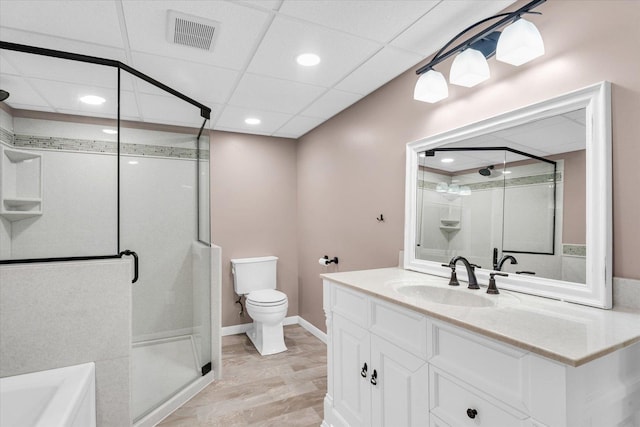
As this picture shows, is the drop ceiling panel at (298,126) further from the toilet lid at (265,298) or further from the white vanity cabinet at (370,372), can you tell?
the white vanity cabinet at (370,372)

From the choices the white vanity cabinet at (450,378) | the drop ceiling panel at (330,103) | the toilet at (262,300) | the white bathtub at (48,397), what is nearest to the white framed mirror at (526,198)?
the white vanity cabinet at (450,378)

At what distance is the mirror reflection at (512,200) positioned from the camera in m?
1.37

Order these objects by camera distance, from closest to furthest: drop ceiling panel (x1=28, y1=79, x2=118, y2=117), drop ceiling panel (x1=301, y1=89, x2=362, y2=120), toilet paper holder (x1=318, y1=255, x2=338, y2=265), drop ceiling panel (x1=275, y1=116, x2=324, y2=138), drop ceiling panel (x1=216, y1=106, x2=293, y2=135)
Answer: drop ceiling panel (x1=28, y1=79, x2=118, y2=117), drop ceiling panel (x1=301, y1=89, x2=362, y2=120), drop ceiling panel (x1=216, y1=106, x2=293, y2=135), toilet paper holder (x1=318, y1=255, x2=338, y2=265), drop ceiling panel (x1=275, y1=116, x2=324, y2=138)

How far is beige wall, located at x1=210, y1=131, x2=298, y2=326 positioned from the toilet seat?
0.58 m

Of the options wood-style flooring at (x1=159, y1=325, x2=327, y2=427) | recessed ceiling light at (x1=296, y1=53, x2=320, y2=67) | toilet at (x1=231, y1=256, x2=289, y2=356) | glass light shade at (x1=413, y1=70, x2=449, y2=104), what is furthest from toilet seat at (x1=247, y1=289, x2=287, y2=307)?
glass light shade at (x1=413, y1=70, x2=449, y2=104)

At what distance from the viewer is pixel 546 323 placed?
1.10 metres

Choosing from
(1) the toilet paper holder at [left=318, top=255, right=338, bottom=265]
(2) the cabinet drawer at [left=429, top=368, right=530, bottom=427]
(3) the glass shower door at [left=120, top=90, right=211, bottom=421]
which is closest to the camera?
(2) the cabinet drawer at [left=429, top=368, right=530, bottom=427]

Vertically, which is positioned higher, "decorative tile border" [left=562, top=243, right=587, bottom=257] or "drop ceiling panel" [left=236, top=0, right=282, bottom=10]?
"drop ceiling panel" [left=236, top=0, right=282, bottom=10]

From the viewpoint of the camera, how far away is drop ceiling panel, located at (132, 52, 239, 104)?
208 cm

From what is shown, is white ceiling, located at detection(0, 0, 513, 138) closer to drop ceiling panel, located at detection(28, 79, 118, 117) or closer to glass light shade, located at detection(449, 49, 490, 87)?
drop ceiling panel, located at detection(28, 79, 118, 117)

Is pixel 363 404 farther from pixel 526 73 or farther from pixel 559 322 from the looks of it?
pixel 526 73

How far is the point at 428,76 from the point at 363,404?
6.02 feet

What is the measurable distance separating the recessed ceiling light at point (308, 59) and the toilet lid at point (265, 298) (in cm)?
210

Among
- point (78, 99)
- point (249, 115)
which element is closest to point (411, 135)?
point (249, 115)
